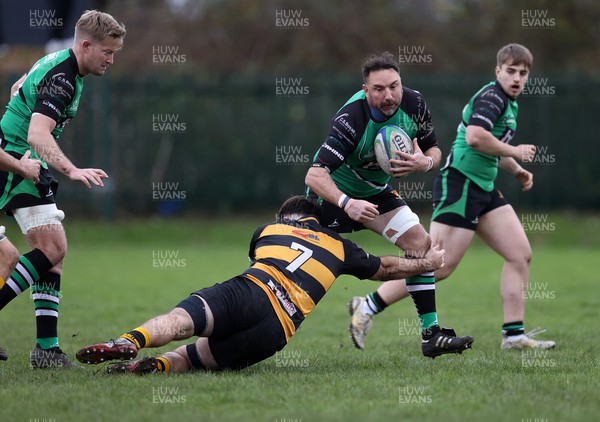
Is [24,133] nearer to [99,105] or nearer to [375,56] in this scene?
[375,56]

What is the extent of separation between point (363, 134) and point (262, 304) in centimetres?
165

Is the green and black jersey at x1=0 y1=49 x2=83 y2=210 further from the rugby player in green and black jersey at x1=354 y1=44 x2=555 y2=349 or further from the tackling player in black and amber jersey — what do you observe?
the rugby player in green and black jersey at x1=354 y1=44 x2=555 y2=349

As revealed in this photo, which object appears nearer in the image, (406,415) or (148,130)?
(406,415)

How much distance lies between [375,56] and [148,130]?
47.9 ft

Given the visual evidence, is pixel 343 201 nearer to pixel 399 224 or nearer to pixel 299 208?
pixel 299 208

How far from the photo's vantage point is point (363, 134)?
6836 millimetres

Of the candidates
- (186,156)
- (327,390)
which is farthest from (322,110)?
(327,390)

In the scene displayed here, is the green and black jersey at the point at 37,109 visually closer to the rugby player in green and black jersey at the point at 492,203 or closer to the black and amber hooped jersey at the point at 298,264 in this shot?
the black and amber hooped jersey at the point at 298,264

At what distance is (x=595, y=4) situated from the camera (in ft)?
88.0

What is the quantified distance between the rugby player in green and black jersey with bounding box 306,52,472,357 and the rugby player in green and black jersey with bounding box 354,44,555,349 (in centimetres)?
87

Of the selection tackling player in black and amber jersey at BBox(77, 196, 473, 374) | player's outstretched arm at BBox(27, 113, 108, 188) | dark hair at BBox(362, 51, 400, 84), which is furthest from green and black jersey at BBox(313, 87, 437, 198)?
player's outstretched arm at BBox(27, 113, 108, 188)

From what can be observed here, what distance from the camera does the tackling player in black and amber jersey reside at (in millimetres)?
5711

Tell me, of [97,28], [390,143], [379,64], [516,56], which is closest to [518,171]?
[516,56]

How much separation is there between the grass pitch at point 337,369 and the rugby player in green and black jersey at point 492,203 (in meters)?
0.49
